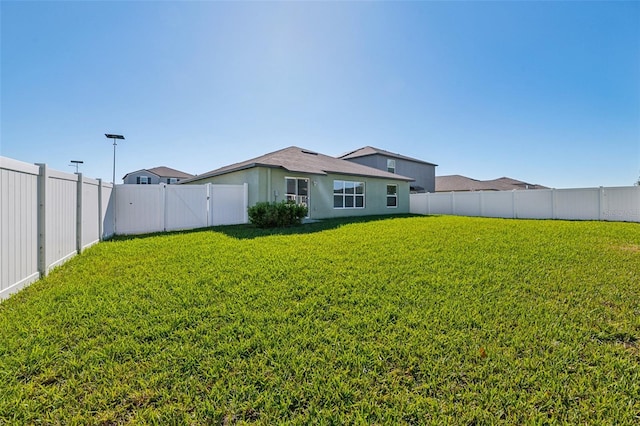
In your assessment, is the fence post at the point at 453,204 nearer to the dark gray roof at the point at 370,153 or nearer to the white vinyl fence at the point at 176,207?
the dark gray roof at the point at 370,153

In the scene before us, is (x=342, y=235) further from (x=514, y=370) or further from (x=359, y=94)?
(x=359, y=94)

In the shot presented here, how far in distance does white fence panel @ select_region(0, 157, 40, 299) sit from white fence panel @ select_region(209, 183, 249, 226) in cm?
691

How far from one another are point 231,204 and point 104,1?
23.6ft

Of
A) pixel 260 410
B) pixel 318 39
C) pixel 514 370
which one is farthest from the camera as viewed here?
pixel 318 39

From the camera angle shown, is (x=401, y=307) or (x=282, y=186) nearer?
(x=401, y=307)

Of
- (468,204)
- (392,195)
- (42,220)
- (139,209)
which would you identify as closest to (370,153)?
(392,195)

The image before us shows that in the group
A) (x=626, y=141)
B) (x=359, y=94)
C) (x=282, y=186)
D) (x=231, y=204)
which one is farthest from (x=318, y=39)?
(x=626, y=141)

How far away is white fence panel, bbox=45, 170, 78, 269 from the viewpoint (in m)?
4.80

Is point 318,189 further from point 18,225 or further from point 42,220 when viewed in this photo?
point 18,225

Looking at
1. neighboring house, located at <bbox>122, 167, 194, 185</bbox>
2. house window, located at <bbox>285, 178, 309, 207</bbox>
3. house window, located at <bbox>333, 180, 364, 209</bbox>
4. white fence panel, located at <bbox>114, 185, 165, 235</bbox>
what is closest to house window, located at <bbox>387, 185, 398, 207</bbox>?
house window, located at <bbox>333, 180, 364, 209</bbox>

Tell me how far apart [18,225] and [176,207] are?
662 cm

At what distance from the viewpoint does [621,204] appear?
13906 mm

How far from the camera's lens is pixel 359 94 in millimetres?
13641

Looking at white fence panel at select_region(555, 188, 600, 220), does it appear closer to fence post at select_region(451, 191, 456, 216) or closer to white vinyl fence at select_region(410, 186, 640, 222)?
white vinyl fence at select_region(410, 186, 640, 222)
